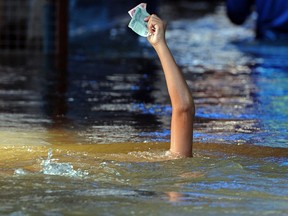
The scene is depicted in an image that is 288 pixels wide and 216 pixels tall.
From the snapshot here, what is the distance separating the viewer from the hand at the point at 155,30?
6660mm

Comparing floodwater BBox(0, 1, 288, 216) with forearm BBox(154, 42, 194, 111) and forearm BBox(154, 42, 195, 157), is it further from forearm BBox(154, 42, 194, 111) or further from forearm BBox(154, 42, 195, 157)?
forearm BBox(154, 42, 194, 111)

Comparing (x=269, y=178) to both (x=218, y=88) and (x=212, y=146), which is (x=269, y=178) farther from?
(x=218, y=88)

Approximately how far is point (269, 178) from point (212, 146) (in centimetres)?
144

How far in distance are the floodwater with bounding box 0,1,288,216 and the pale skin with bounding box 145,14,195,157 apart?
0.14 meters

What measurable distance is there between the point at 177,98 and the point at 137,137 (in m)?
1.58

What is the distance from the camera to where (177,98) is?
661cm

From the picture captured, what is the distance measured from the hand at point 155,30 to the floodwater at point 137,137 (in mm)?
801

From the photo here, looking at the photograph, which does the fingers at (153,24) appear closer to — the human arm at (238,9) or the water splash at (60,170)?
the water splash at (60,170)

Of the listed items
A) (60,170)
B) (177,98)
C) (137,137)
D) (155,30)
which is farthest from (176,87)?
(137,137)

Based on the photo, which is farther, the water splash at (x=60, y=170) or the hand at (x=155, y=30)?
the hand at (x=155, y=30)

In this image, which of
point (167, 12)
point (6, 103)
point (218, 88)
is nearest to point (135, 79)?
point (218, 88)

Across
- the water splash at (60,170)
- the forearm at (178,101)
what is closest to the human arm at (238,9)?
the forearm at (178,101)

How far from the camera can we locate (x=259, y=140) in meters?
8.02

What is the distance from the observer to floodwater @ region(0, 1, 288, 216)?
550 centimetres
